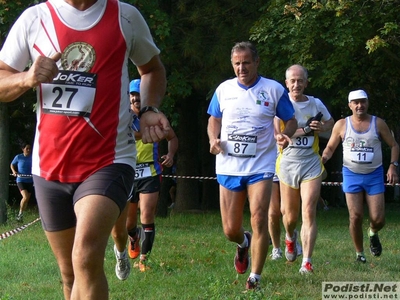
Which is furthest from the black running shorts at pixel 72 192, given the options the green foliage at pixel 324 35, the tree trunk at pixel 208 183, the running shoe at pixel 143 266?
the tree trunk at pixel 208 183

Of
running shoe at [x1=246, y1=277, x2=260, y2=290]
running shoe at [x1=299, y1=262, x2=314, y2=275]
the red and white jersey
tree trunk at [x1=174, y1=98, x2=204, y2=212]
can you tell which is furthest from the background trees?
the red and white jersey

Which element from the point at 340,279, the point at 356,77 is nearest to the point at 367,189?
the point at 340,279

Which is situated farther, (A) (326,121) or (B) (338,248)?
(B) (338,248)

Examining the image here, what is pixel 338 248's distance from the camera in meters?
12.6

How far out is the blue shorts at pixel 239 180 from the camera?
809 cm

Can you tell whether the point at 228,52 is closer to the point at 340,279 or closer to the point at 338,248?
the point at 338,248

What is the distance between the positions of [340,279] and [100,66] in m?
4.97

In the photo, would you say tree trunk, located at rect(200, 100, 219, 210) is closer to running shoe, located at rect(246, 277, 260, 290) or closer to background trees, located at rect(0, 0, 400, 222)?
background trees, located at rect(0, 0, 400, 222)

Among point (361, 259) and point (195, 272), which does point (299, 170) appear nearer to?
point (361, 259)

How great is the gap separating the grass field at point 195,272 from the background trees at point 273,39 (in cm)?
586

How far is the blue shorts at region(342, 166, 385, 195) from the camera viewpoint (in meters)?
10.4

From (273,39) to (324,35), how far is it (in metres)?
1.52

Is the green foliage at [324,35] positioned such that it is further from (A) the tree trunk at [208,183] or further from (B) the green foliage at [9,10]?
(A) the tree trunk at [208,183]

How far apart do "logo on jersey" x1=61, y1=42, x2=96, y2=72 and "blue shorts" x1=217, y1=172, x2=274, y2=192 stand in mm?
3773
